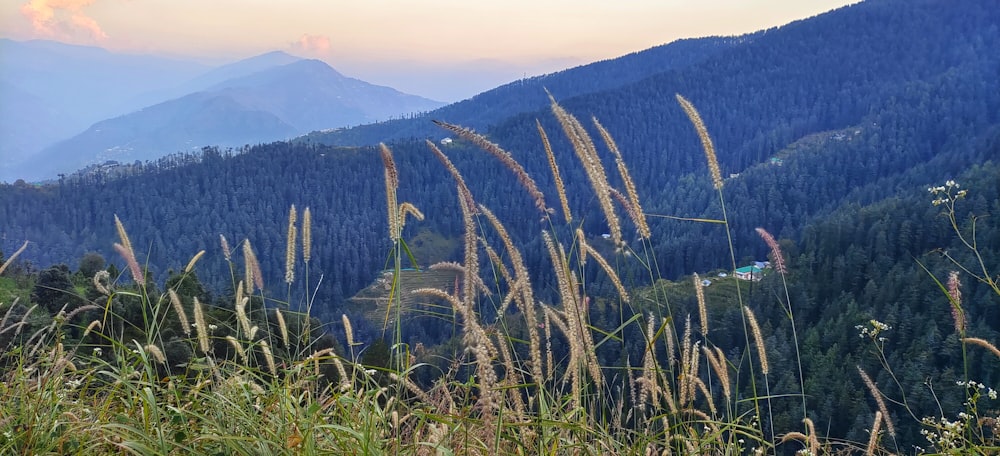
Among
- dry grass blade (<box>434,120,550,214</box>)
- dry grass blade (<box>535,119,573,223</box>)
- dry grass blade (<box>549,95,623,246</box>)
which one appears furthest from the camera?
dry grass blade (<box>535,119,573,223</box>)

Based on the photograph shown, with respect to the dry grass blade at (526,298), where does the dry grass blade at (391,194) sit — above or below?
above

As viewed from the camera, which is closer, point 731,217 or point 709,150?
point 709,150

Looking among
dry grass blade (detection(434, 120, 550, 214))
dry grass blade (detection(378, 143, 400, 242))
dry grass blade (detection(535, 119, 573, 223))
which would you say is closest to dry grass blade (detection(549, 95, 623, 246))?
dry grass blade (detection(535, 119, 573, 223))

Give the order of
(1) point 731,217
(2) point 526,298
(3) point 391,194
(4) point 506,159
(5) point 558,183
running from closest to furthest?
(2) point 526,298
(4) point 506,159
(5) point 558,183
(3) point 391,194
(1) point 731,217

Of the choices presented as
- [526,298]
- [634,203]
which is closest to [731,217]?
[634,203]

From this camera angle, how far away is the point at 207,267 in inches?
4304

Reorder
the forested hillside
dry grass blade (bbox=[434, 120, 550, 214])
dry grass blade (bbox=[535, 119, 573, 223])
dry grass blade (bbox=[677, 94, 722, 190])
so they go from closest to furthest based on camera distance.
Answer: dry grass blade (bbox=[434, 120, 550, 214]) < dry grass blade (bbox=[535, 119, 573, 223]) < dry grass blade (bbox=[677, 94, 722, 190]) < the forested hillside

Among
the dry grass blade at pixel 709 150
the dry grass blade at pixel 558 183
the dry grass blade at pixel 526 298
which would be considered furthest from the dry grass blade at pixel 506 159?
the dry grass blade at pixel 709 150

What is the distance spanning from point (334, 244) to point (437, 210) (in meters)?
34.9

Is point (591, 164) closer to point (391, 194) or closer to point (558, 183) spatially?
point (558, 183)

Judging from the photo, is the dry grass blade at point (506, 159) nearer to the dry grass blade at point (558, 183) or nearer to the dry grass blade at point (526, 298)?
the dry grass blade at point (558, 183)

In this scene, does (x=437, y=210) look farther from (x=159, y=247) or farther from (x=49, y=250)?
(x=49, y=250)

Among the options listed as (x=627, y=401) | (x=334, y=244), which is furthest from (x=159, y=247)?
(x=627, y=401)

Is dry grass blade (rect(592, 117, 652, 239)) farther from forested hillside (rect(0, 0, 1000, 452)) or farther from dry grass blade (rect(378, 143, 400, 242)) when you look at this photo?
forested hillside (rect(0, 0, 1000, 452))
